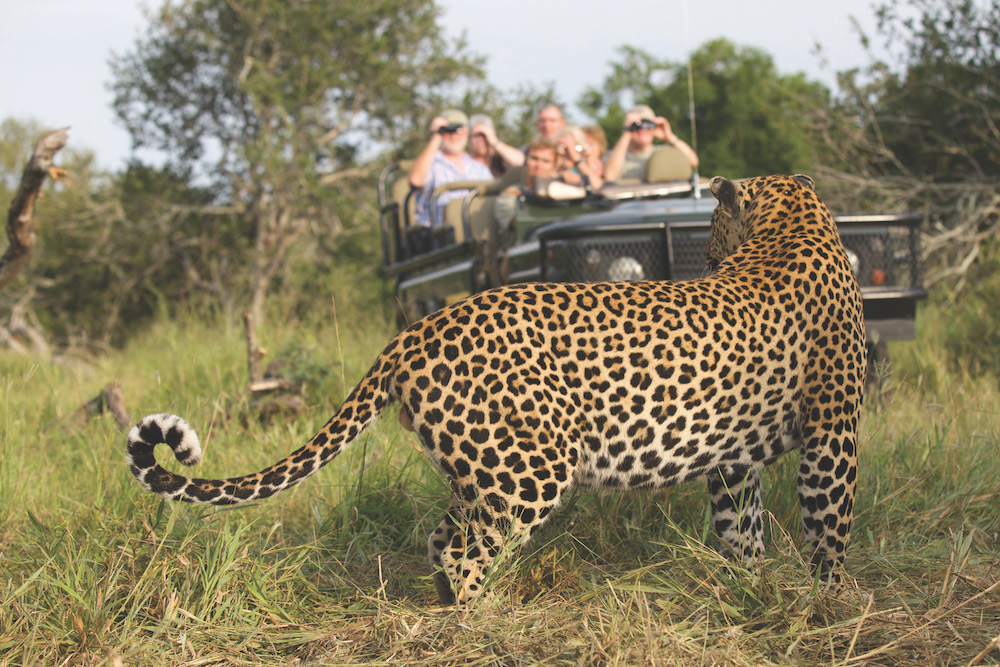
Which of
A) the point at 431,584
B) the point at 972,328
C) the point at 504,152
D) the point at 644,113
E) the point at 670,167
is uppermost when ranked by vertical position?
the point at 644,113

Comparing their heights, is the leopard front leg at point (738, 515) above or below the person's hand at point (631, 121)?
below

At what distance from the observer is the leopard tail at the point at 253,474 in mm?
2629

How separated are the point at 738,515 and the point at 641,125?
468 cm

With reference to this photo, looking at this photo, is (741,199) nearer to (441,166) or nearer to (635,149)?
(635,149)

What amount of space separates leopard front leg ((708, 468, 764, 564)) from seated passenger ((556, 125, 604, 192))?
382cm

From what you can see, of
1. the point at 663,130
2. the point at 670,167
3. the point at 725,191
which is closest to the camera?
the point at 725,191

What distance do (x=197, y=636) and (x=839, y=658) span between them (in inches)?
76.8

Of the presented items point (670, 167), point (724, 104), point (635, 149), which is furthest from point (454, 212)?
point (724, 104)

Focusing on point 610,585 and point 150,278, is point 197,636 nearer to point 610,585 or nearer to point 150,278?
point 610,585

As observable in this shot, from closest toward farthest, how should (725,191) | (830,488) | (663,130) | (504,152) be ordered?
1. (830,488)
2. (725,191)
3. (663,130)
4. (504,152)

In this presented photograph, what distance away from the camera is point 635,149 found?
307 inches

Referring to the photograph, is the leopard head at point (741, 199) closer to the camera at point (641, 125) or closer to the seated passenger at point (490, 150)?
the camera at point (641, 125)

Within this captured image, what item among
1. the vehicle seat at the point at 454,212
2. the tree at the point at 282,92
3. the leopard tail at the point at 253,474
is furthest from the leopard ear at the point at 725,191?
the tree at the point at 282,92

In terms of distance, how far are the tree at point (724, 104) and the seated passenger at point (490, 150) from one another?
10367 mm
